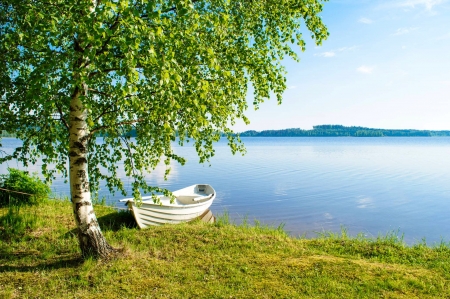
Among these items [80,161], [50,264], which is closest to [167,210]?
[50,264]

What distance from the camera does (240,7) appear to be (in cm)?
891

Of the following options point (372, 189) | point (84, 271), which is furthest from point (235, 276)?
point (372, 189)

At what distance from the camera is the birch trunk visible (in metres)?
7.89

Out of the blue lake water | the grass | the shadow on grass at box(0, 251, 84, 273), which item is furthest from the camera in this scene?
the blue lake water

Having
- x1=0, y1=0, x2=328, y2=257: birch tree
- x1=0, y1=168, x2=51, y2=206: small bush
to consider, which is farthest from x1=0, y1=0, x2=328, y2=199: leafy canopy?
x1=0, y1=168, x2=51, y2=206: small bush

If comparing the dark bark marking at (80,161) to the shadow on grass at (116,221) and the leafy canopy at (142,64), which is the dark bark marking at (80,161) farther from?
the shadow on grass at (116,221)

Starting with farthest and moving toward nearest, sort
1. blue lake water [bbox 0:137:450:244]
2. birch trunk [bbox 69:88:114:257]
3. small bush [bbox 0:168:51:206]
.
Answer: blue lake water [bbox 0:137:450:244], small bush [bbox 0:168:51:206], birch trunk [bbox 69:88:114:257]

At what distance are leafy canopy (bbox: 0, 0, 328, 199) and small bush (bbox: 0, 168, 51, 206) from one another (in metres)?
5.40

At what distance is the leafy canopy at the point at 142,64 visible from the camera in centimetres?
546

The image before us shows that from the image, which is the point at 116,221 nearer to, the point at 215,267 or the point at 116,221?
the point at 116,221

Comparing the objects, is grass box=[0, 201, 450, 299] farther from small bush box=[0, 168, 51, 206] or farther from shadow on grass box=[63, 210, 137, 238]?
small bush box=[0, 168, 51, 206]

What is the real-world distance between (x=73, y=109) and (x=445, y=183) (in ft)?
109

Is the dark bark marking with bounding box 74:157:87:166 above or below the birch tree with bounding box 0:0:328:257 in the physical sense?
below

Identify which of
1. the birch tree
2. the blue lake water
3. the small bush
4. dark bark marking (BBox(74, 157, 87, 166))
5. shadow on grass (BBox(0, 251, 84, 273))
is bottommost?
the blue lake water
